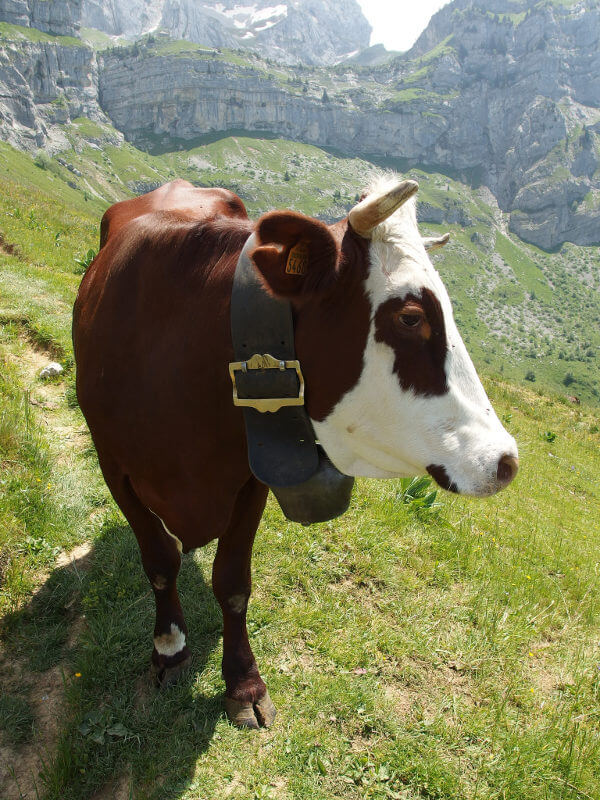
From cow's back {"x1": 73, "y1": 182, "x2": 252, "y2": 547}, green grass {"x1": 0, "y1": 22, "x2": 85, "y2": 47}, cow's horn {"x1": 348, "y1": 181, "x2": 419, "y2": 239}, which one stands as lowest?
cow's back {"x1": 73, "y1": 182, "x2": 252, "y2": 547}

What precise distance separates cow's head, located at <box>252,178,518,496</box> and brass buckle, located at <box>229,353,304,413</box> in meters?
0.09

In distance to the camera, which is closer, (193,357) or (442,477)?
(442,477)

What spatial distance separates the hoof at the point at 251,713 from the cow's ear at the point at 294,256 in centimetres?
222

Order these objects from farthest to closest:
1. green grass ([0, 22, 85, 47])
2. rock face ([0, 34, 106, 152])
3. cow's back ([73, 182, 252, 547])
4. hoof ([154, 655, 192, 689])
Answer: green grass ([0, 22, 85, 47]), rock face ([0, 34, 106, 152]), hoof ([154, 655, 192, 689]), cow's back ([73, 182, 252, 547])

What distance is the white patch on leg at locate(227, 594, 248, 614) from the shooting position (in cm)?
276

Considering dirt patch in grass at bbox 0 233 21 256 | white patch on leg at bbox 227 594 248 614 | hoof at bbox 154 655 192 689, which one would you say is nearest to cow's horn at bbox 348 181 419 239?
white patch on leg at bbox 227 594 248 614

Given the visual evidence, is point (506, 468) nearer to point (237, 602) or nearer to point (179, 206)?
point (237, 602)

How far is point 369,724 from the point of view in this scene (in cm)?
265

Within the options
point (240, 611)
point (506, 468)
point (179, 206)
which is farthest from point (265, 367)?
point (240, 611)

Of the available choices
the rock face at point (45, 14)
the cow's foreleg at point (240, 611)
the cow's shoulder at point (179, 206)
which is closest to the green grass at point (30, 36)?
the rock face at point (45, 14)

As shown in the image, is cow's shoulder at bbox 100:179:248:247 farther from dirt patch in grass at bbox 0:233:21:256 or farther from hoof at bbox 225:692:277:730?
dirt patch in grass at bbox 0:233:21:256

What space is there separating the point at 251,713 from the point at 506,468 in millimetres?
2005

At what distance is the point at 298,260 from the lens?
1616 mm

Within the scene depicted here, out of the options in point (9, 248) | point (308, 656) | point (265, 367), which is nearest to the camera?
point (265, 367)
